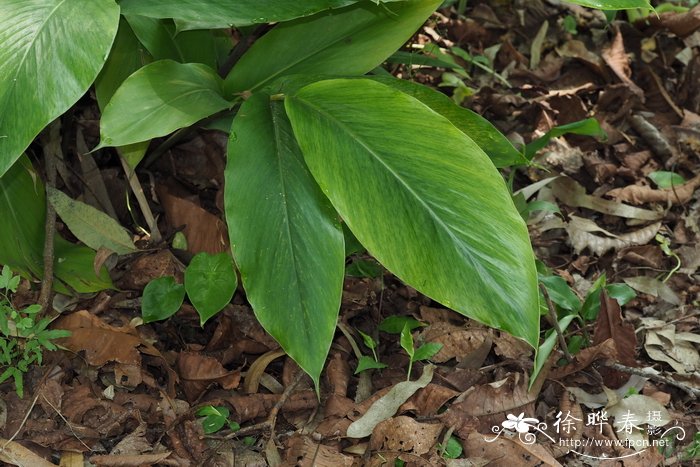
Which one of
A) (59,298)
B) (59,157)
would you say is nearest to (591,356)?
(59,298)

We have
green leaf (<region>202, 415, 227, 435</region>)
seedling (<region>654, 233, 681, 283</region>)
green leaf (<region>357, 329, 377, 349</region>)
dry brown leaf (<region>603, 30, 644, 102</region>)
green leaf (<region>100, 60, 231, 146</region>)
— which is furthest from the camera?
dry brown leaf (<region>603, 30, 644, 102</region>)

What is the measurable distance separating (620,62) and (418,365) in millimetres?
1308

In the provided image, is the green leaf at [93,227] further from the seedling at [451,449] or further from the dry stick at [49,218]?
the seedling at [451,449]

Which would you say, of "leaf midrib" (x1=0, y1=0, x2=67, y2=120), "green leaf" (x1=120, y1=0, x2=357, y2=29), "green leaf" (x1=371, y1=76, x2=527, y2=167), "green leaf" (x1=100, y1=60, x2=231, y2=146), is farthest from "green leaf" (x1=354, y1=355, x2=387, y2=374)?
"leaf midrib" (x1=0, y1=0, x2=67, y2=120)

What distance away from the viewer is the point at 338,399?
148 centimetres

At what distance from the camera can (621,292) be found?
1681mm

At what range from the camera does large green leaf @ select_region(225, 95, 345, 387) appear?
4.20 feet

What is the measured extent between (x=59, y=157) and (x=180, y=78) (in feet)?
1.59

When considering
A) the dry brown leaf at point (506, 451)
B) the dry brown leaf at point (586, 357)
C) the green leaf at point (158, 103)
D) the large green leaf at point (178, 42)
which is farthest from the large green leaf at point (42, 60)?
the dry brown leaf at point (586, 357)

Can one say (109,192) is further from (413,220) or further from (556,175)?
(556,175)

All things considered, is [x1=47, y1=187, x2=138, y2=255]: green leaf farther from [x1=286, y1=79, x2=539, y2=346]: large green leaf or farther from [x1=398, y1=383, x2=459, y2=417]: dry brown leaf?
[x1=398, y1=383, x2=459, y2=417]: dry brown leaf

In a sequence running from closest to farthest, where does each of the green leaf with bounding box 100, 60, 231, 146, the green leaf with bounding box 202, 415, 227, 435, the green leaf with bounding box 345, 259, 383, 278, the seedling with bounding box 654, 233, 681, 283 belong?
the green leaf with bounding box 100, 60, 231, 146
the green leaf with bounding box 202, 415, 227, 435
the green leaf with bounding box 345, 259, 383, 278
the seedling with bounding box 654, 233, 681, 283

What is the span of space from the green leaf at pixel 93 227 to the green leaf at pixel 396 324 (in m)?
0.55

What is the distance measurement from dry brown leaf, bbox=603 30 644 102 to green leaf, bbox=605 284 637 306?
32.8 inches
